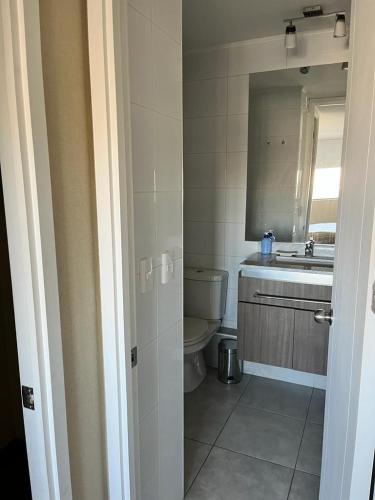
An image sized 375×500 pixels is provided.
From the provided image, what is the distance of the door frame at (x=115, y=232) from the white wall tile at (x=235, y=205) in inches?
70.1

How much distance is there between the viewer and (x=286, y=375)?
2727 mm

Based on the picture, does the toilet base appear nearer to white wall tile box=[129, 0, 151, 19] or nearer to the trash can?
the trash can

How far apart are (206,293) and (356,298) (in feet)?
6.17

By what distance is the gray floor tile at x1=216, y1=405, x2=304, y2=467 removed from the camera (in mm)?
2010

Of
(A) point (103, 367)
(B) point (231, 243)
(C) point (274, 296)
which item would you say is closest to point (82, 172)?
(A) point (103, 367)

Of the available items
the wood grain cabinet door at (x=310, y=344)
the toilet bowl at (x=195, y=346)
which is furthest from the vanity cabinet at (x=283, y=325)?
the toilet bowl at (x=195, y=346)

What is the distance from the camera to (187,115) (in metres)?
2.81

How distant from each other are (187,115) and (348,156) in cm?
189

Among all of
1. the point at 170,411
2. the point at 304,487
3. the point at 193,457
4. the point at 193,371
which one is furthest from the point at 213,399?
the point at 170,411

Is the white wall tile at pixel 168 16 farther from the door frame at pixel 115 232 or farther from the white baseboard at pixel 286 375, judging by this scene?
the white baseboard at pixel 286 375

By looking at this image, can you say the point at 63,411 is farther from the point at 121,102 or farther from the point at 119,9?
the point at 119,9

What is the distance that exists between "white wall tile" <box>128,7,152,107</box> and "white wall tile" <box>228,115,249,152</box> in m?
1.60

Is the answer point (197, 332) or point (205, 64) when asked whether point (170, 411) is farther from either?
point (205, 64)

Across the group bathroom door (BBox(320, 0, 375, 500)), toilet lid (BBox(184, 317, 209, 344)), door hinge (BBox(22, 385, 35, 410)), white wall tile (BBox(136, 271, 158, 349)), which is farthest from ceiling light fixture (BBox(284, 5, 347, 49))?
door hinge (BBox(22, 385, 35, 410))
